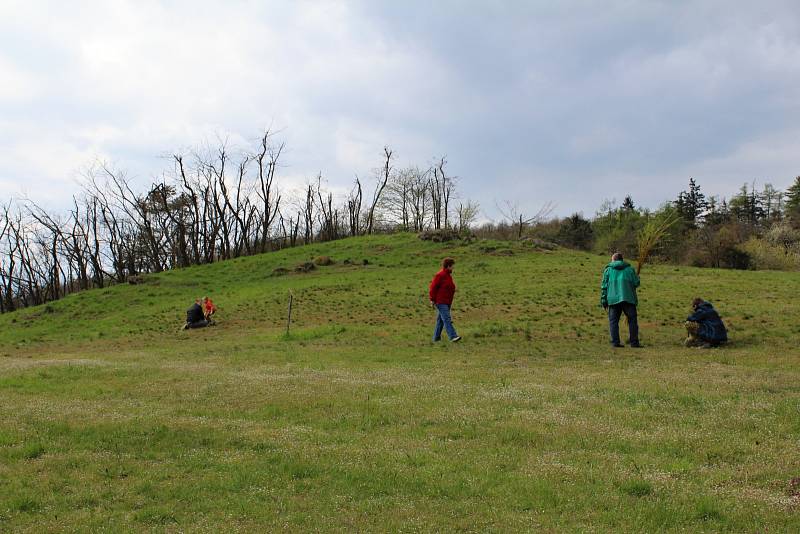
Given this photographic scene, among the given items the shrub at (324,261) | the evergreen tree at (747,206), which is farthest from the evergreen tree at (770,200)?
the shrub at (324,261)

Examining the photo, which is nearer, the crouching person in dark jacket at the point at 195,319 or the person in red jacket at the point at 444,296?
the person in red jacket at the point at 444,296

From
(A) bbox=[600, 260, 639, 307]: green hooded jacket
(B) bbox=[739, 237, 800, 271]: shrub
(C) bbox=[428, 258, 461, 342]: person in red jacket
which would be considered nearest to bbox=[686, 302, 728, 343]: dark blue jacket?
(A) bbox=[600, 260, 639, 307]: green hooded jacket

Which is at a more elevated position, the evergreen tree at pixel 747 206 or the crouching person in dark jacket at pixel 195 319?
the evergreen tree at pixel 747 206

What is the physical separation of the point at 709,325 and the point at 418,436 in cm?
1087

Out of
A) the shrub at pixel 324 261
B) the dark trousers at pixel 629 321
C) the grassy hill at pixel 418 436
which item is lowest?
the grassy hill at pixel 418 436

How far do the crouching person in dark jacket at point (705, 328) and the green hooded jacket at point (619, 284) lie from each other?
1479mm

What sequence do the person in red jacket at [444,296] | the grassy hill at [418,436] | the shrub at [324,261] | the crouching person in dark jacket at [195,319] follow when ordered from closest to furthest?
the grassy hill at [418,436] → the person in red jacket at [444,296] → the crouching person in dark jacket at [195,319] → the shrub at [324,261]

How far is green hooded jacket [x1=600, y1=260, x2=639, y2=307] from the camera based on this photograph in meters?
15.7

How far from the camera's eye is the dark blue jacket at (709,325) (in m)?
14.8

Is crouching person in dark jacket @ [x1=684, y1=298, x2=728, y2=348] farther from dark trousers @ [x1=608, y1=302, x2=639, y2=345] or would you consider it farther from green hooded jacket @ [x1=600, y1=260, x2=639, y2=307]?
green hooded jacket @ [x1=600, y1=260, x2=639, y2=307]

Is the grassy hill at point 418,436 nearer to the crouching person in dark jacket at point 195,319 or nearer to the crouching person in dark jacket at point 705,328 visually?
the crouching person in dark jacket at point 705,328

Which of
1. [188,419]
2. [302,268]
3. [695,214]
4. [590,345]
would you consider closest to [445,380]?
[188,419]

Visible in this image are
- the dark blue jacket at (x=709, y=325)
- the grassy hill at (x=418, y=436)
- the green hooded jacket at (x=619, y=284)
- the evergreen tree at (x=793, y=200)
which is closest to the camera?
the grassy hill at (x=418, y=436)

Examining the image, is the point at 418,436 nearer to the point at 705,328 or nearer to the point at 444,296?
the point at 444,296
